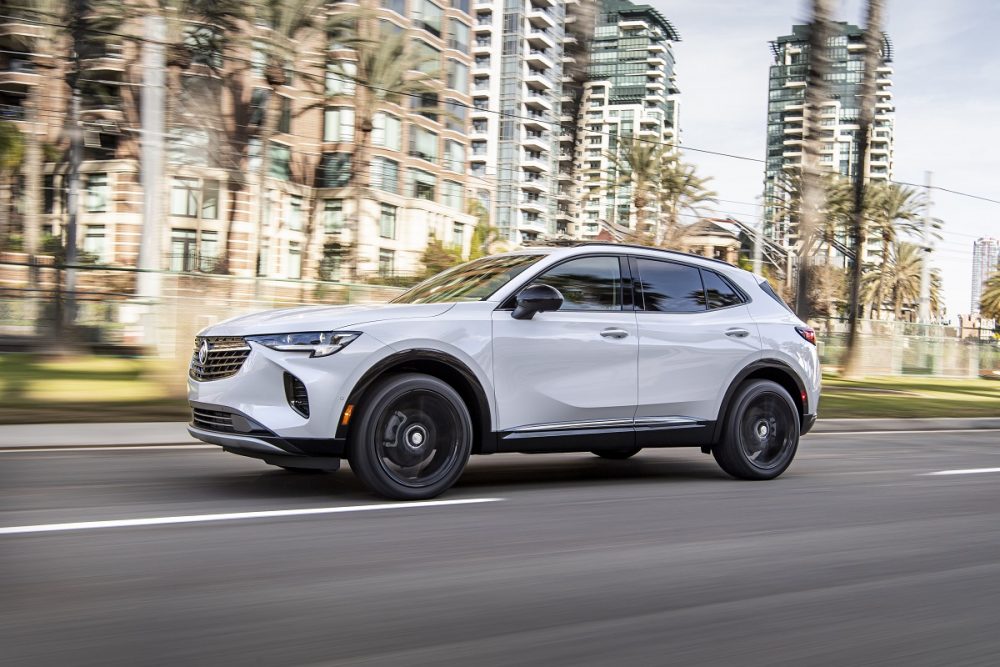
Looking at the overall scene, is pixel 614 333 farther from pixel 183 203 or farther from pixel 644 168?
pixel 644 168

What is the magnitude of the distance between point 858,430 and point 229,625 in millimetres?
11503

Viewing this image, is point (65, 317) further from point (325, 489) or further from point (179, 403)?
point (325, 489)

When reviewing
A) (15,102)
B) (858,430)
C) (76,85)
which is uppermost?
(15,102)

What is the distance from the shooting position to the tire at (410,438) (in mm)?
5996

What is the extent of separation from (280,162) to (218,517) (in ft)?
148

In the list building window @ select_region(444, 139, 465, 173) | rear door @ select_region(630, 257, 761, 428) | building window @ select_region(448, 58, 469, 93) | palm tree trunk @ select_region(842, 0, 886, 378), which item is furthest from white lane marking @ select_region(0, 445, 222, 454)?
building window @ select_region(448, 58, 469, 93)

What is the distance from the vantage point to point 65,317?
18969 mm

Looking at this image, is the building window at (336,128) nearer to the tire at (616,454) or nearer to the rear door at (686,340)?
the tire at (616,454)

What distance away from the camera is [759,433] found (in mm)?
7938

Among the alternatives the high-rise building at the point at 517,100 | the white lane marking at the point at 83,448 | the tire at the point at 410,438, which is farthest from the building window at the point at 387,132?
the tire at the point at 410,438


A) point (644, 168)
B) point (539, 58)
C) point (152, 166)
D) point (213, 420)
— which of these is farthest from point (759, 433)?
point (539, 58)

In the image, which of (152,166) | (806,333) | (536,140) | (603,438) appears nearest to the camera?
(603,438)

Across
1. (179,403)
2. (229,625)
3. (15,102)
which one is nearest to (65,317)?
(179,403)

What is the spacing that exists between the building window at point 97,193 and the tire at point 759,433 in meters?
43.0
